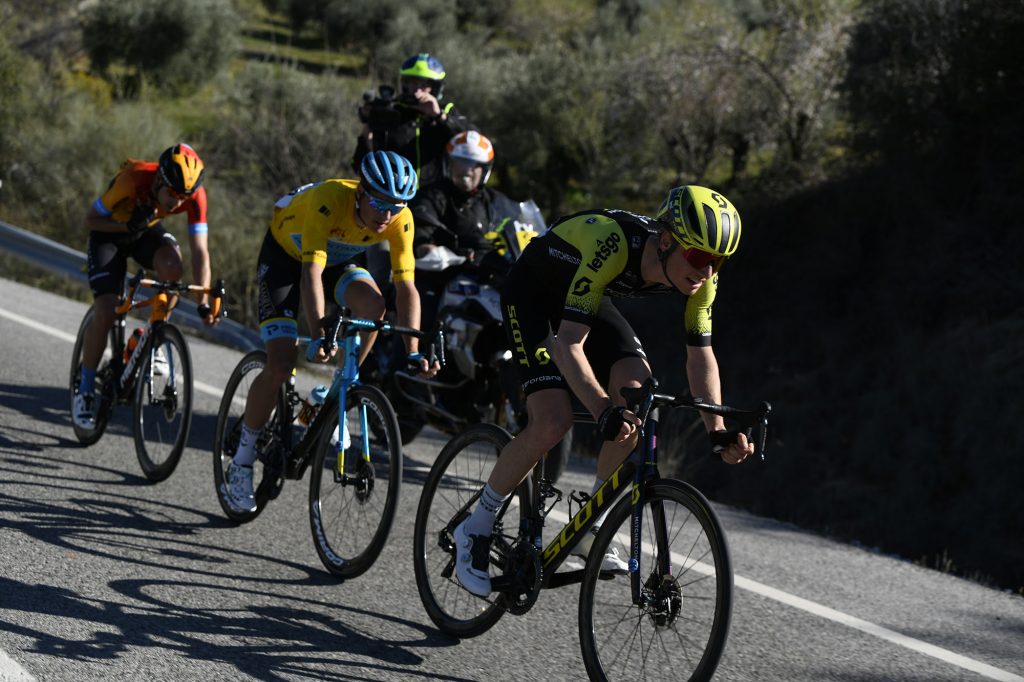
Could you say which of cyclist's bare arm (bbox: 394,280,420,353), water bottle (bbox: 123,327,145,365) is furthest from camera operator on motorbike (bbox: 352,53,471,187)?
cyclist's bare arm (bbox: 394,280,420,353)

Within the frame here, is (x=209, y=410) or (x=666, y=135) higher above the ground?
(x=666, y=135)

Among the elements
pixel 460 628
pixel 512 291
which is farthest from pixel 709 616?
pixel 512 291

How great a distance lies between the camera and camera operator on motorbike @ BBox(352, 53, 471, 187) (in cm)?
970

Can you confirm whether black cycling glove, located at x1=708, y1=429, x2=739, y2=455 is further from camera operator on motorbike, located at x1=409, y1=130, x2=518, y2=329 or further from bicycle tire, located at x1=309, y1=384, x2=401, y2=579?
camera operator on motorbike, located at x1=409, y1=130, x2=518, y2=329

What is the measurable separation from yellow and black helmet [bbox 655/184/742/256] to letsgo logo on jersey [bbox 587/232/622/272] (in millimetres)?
379

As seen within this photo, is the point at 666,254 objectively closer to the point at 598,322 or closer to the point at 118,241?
the point at 598,322

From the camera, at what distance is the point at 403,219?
649 cm

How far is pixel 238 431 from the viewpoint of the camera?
672 cm

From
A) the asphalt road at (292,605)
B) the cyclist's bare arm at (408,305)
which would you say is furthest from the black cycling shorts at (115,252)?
the cyclist's bare arm at (408,305)

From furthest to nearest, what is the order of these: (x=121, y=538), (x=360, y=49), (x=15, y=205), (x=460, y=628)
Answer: (x=360, y=49) < (x=15, y=205) < (x=121, y=538) < (x=460, y=628)

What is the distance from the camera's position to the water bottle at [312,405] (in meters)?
6.21

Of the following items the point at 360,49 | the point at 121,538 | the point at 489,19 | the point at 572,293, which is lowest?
the point at 121,538

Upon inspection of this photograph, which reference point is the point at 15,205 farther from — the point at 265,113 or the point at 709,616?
the point at 709,616

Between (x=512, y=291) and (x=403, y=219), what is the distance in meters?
1.29
